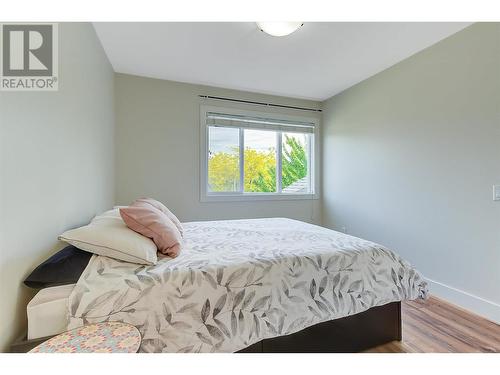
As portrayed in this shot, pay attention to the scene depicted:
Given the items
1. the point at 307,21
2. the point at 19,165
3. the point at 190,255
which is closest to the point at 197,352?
the point at 190,255

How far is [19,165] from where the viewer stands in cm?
97

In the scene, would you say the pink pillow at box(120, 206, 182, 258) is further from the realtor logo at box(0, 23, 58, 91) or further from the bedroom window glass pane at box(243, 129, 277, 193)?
the bedroom window glass pane at box(243, 129, 277, 193)

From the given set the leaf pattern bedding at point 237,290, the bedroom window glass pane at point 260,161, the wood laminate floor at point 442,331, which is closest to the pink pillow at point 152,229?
the leaf pattern bedding at point 237,290

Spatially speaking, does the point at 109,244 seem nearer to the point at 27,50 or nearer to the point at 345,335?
the point at 27,50

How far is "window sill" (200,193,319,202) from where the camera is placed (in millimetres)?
3258

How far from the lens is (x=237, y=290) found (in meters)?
1.16

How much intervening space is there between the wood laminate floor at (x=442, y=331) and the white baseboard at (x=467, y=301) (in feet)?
0.17

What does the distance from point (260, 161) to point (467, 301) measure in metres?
2.73

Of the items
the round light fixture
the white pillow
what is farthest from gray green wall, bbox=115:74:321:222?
the white pillow

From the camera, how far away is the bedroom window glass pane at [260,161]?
11.6 ft

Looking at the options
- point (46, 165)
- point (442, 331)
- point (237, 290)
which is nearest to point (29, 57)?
point (46, 165)
